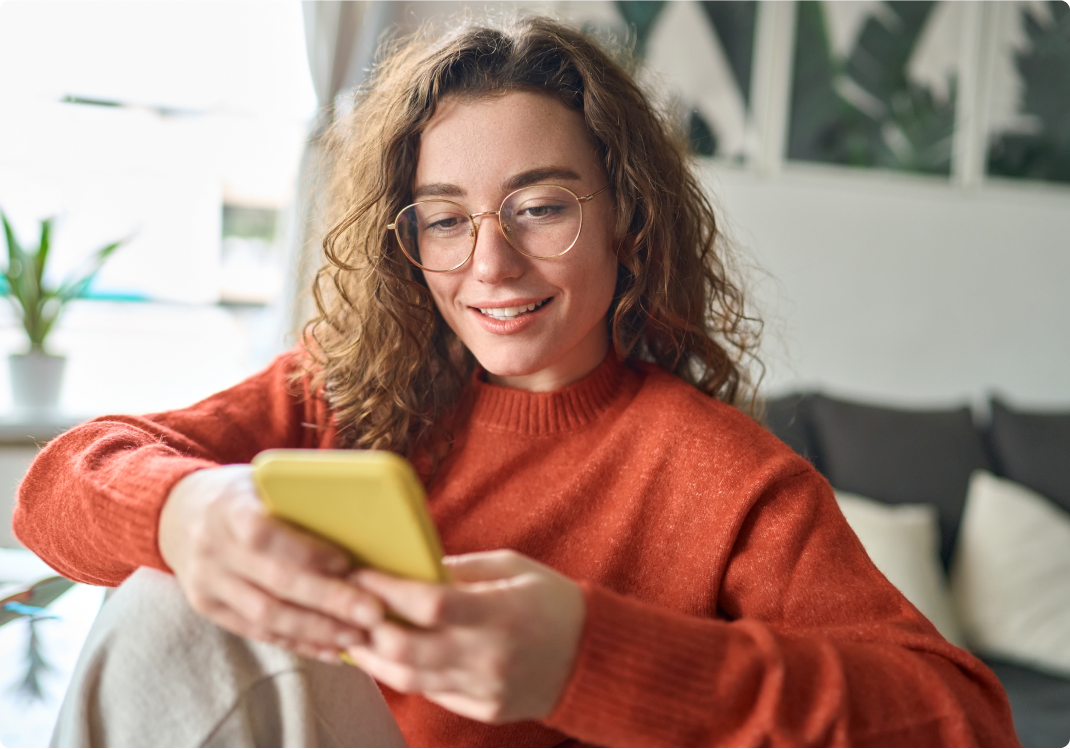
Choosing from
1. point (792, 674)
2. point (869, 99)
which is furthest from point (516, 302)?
point (869, 99)

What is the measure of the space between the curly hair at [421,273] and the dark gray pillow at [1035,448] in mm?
1547

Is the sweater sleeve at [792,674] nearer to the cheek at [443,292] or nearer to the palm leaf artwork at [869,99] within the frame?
the cheek at [443,292]

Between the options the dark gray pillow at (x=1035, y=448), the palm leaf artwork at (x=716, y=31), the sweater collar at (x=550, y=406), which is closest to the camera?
the sweater collar at (x=550, y=406)

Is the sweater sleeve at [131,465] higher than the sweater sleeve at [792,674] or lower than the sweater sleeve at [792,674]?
higher

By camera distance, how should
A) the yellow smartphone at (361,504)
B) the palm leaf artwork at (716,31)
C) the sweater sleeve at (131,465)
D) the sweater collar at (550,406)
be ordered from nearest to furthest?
1. the yellow smartphone at (361,504)
2. the sweater sleeve at (131,465)
3. the sweater collar at (550,406)
4. the palm leaf artwork at (716,31)

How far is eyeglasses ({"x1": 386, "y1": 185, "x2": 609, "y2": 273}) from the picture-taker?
41.9 inches

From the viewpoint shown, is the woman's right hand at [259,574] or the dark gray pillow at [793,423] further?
the dark gray pillow at [793,423]

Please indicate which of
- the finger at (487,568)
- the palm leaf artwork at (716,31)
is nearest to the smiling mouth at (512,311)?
the finger at (487,568)

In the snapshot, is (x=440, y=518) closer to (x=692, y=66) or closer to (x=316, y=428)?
(x=316, y=428)

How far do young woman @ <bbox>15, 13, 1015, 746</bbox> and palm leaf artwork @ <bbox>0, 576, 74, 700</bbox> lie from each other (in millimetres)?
102

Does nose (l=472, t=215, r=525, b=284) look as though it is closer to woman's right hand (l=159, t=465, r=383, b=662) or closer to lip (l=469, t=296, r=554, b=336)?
lip (l=469, t=296, r=554, b=336)

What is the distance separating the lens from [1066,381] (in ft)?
10.1

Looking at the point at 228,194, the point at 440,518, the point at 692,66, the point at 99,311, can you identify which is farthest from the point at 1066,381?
the point at 99,311

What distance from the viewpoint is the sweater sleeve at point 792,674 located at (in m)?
0.71
